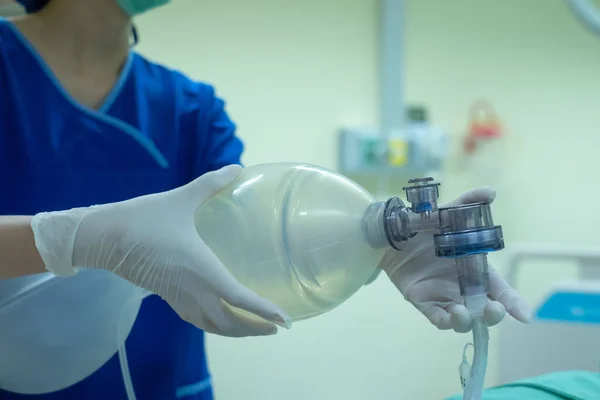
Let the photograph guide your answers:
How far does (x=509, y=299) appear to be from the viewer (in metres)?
0.72

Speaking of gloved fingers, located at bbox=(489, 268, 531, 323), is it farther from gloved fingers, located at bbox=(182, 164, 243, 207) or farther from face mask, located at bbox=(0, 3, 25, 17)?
face mask, located at bbox=(0, 3, 25, 17)

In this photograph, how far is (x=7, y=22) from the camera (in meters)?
0.96

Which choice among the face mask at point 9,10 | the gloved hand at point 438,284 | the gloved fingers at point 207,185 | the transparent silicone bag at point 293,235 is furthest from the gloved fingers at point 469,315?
the face mask at point 9,10

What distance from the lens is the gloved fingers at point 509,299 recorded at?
2.31 ft

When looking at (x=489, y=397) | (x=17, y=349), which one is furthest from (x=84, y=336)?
(x=489, y=397)

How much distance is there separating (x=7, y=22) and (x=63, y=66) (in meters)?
0.10

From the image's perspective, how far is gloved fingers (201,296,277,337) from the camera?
0.63m

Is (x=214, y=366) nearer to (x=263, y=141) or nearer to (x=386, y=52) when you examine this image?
(x=263, y=141)

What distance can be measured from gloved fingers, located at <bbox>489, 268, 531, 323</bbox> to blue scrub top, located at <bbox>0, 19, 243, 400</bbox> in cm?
49

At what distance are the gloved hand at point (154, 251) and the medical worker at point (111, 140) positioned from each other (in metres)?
0.28

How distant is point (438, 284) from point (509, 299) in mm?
92

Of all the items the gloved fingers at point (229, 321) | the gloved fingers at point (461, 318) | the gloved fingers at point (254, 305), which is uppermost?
the gloved fingers at point (254, 305)

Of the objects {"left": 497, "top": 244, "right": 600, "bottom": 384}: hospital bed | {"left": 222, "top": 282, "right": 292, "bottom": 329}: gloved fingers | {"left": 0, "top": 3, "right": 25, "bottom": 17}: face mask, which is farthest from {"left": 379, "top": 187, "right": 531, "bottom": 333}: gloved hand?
{"left": 0, "top": 3, "right": 25, "bottom": 17}: face mask

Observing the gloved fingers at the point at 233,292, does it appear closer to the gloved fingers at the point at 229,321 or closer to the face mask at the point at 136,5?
the gloved fingers at the point at 229,321
